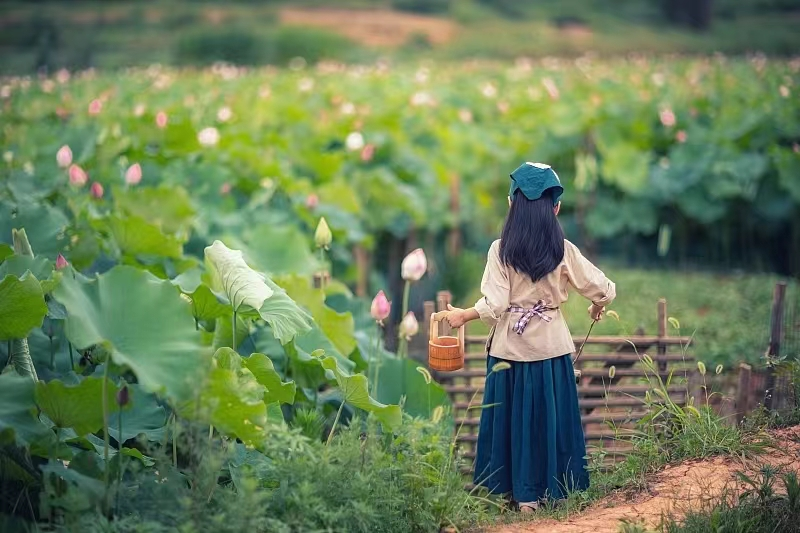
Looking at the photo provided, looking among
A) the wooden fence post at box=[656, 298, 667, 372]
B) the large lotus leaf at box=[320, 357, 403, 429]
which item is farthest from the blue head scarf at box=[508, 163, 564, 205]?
the wooden fence post at box=[656, 298, 667, 372]

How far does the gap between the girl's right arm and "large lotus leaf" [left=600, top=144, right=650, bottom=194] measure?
4.33 metres

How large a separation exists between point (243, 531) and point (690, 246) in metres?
5.61

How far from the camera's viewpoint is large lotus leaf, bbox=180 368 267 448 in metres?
2.33

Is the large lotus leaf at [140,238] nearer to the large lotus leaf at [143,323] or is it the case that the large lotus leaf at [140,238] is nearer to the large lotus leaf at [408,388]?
the large lotus leaf at [408,388]

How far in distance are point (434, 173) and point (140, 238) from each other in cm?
296

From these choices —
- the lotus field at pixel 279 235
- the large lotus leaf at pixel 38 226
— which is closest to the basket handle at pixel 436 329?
the lotus field at pixel 279 235

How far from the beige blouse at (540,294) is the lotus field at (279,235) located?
0.30m

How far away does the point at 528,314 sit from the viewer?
2889 millimetres

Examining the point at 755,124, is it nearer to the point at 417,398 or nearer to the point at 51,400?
the point at 417,398

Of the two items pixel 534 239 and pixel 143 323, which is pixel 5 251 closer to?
pixel 143 323

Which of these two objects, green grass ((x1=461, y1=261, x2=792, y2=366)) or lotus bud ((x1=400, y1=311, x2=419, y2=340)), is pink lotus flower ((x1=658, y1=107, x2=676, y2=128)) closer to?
green grass ((x1=461, y1=261, x2=792, y2=366))

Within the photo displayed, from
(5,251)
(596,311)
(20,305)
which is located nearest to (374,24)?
(5,251)

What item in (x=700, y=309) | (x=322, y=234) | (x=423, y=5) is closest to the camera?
(x=322, y=234)

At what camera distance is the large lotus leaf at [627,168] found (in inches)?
278
